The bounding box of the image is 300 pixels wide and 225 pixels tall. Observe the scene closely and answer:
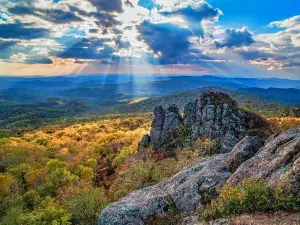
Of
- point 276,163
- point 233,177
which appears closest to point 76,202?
point 233,177

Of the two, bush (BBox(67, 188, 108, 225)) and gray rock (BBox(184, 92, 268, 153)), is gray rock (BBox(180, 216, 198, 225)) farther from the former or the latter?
gray rock (BBox(184, 92, 268, 153))

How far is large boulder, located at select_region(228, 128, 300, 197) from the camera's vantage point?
22.6 metres

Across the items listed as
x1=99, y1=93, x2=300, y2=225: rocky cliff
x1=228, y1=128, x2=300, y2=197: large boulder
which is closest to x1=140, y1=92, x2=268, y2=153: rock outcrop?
x1=99, y1=93, x2=300, y2=225: rocky cliff

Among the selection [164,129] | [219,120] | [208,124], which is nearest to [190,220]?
[219,120]

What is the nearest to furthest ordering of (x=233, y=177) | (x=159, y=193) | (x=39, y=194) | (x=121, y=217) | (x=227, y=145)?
(x=233, y=177), (x=121, y=217), (x=159, y=193), (x=227, y=145), (x=39, y=194)

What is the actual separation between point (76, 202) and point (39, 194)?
1290 inches

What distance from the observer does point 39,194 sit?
8294cm

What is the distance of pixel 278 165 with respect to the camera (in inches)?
1043

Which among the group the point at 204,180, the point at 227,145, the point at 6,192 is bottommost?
the point at 6,192

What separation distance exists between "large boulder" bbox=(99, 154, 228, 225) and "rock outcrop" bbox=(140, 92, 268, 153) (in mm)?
42959

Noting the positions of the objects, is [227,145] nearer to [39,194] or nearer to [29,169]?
[39,194]

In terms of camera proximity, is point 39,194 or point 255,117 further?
point 255,117

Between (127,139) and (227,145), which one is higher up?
(227,145)

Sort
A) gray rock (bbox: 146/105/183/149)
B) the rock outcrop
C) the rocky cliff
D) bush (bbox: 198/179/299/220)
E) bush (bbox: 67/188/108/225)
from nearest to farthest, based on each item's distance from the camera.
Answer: bush (bbox: 198/179/299/220), the rocky cliff, bush (bbox: 67/188/108/225), the rock outcrop, gray rock (bbox: 146/105/183/149)
